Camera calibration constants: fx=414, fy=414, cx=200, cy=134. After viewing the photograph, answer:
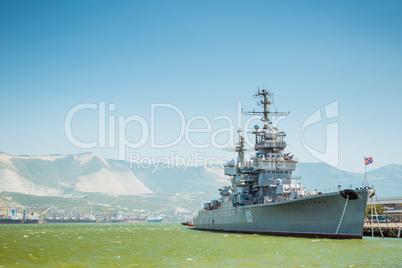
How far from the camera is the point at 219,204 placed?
6338 cm

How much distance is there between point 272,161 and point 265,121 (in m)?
7.32

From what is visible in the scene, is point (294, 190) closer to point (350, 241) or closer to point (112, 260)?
point (350, 241)

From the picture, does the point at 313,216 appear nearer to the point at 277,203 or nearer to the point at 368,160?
the point at 277,203

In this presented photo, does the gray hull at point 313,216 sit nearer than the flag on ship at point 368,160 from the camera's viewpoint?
Yes

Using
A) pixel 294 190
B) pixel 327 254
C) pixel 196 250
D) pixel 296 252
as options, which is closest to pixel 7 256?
pixel 196 250

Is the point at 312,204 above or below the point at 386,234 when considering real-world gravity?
above

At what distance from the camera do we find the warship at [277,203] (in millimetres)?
34438

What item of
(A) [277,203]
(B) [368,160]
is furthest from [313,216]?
(B) [368,160]

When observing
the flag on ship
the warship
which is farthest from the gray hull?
the flag on ship

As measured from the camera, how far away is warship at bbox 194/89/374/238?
113 ft

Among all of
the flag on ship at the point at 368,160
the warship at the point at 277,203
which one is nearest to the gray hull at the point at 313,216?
the warship at the point at 277,203

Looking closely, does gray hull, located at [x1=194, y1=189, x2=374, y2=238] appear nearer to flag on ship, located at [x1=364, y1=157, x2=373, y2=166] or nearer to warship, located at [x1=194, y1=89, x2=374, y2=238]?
warship, located at [x1=194, y1=89, x2=374, y2=238]

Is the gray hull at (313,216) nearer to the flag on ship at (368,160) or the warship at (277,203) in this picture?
the warship at (277,203)

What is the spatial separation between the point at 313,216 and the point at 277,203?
432cm
